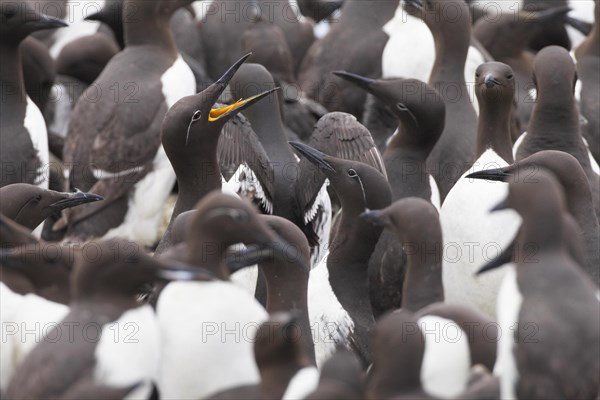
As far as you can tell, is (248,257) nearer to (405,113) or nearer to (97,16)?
(405,113)

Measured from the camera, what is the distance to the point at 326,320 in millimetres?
9164

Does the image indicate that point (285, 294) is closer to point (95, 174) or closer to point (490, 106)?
point (490, 106)

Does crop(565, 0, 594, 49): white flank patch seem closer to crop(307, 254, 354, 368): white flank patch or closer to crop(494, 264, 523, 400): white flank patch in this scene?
crop(307, 254, 354, 368): white flank patch

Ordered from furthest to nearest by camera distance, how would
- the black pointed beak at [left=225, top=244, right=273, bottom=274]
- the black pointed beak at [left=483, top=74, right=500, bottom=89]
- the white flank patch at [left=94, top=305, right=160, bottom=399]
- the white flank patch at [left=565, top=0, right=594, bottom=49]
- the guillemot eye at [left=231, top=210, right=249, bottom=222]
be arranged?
the white flank patch at [left=565, top=0, right=594, bottom=49]
the black pointed beak at [left=483, top=74, right=500, bottom=89]
the black pointed beak at [left=225, top=244, right=273, bottom=274]
the guillemot eye at [left=231, top=210, right=249, bottom=222]
the white flank patch at [left=94, top=305, right=160, bottom=399]

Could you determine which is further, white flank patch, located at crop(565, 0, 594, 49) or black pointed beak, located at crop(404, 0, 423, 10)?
white flank patch, located at crop(565, 0, 594, 49)

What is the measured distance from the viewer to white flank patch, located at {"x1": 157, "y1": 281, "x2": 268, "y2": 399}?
24.5ft

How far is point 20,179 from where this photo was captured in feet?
39.0

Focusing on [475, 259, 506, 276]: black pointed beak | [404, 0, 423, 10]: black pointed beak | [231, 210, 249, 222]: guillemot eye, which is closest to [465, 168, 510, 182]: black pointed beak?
[475, 259, 506, 276]: black pointed beak

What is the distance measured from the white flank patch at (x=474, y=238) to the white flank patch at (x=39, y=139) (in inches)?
140

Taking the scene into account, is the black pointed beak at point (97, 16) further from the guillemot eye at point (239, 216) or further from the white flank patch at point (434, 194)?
the guillemot eye at point (239, 216)

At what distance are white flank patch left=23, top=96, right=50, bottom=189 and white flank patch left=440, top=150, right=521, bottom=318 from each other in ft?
11.6

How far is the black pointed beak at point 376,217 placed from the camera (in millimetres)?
8250

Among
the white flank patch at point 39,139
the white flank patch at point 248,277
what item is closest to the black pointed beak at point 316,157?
the white flank patch at point 248,277

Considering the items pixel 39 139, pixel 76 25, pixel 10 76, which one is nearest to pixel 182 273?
pixel 39 139
